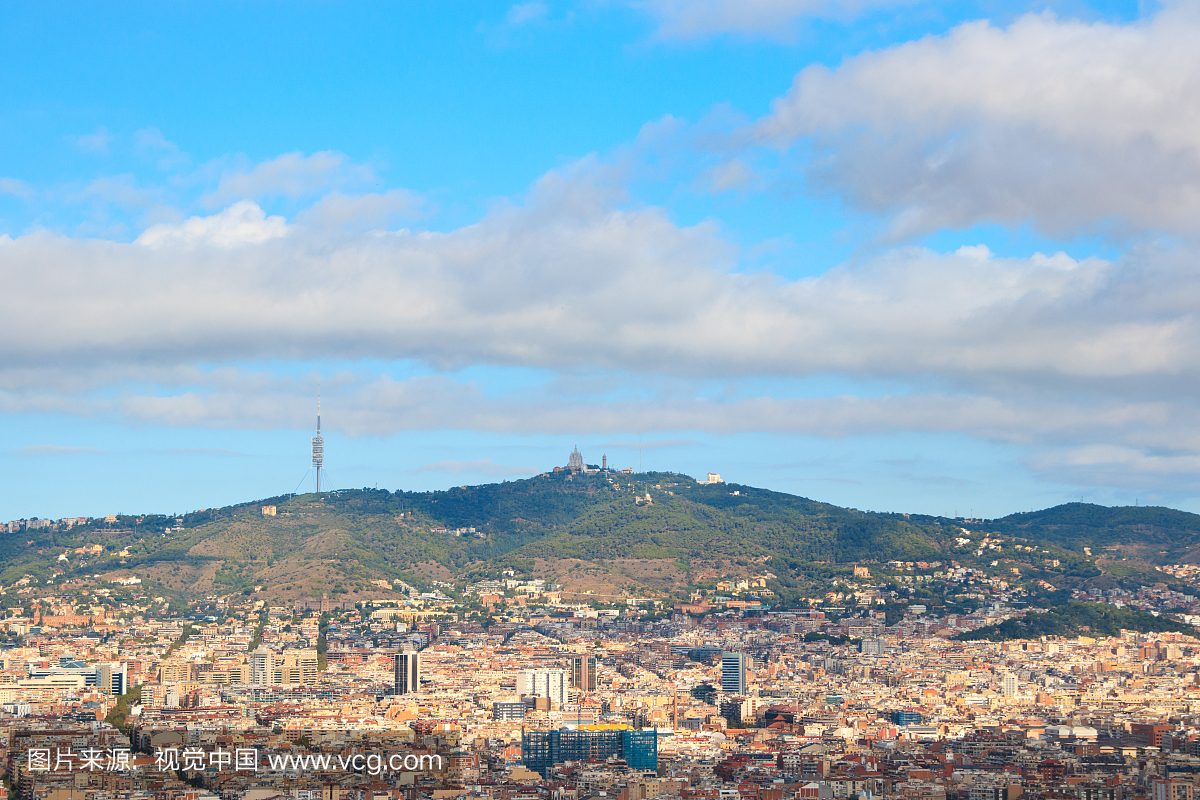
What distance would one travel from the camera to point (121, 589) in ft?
339

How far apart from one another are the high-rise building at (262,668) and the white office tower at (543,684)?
11.2 m

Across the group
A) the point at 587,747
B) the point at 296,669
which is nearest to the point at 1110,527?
the point at 296,669

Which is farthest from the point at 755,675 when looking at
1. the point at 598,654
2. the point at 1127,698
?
the point at 1127,698

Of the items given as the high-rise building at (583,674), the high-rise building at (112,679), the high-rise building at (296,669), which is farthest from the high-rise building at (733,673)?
the high-rise building at (112,679)

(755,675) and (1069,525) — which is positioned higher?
(1069,525)

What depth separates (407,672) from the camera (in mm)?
68500

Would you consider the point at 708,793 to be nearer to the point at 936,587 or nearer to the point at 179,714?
the point at 179,714

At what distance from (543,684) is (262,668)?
43.3 ft

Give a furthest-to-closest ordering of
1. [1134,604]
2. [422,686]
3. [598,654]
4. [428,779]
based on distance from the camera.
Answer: [1134,604] → [598,654] → [422,686] → [428,779]

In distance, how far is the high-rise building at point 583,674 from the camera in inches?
2707

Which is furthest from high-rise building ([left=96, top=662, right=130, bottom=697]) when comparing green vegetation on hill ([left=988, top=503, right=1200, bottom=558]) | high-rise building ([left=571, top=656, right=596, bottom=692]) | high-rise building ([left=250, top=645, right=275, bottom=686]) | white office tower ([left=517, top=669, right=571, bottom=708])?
green vegetation on hill ([left=988, top=503, right=1200, bottom=558])

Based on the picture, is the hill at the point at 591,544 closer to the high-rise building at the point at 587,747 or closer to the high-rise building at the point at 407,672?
the high-rise building at the point at 407,672

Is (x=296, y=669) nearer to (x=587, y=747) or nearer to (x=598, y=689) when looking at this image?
(x=598, y=689)

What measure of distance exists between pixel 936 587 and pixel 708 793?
74.7m
